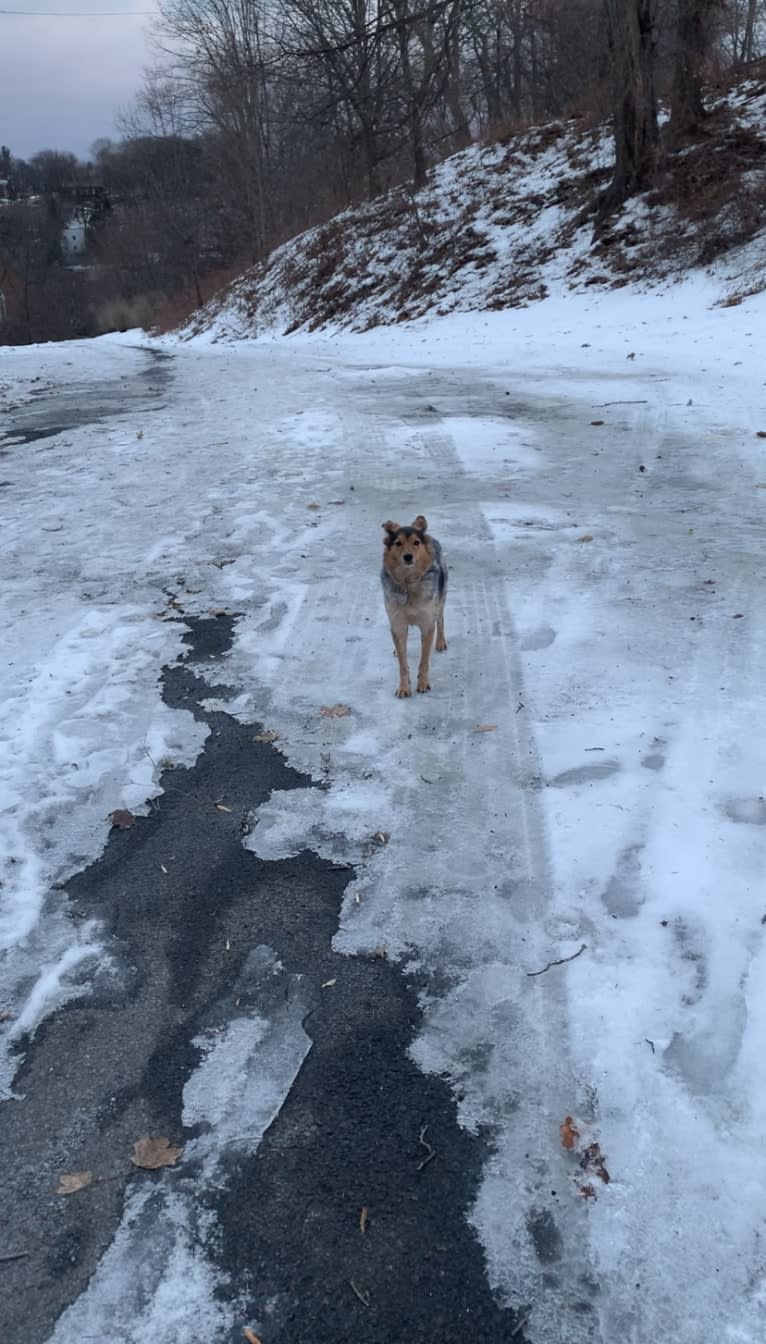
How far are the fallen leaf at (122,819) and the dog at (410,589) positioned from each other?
1.69m

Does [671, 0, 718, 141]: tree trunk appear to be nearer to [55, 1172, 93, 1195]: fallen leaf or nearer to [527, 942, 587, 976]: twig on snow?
[527, 942, 587, 976]: twig on snow

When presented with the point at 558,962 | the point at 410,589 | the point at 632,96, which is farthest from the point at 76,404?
the point at 558,962

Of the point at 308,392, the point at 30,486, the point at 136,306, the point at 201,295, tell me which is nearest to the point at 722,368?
the point at 308,392

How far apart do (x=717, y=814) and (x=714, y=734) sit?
72 cm

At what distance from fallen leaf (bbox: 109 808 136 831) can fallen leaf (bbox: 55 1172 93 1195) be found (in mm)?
1832

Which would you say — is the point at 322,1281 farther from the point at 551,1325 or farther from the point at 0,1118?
the point at 0,1118

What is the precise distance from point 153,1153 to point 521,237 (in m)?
25.7

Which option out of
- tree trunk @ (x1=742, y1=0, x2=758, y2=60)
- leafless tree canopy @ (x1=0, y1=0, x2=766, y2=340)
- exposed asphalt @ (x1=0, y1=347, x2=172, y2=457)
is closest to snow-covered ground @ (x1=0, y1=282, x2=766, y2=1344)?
exposed asphalt @ (x1=0, y1=347, x2=172, y2=457)

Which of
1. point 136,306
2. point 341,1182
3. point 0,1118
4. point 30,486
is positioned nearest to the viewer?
point 341,1182

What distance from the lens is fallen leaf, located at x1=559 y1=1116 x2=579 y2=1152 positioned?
2.80 meters

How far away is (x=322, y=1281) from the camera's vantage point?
8.21 feet

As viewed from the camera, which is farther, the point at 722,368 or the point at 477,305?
the point at 477,305

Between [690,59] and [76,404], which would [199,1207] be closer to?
[76,404]

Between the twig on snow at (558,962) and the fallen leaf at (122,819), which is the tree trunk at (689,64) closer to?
the fallen leaf at (122,819)
